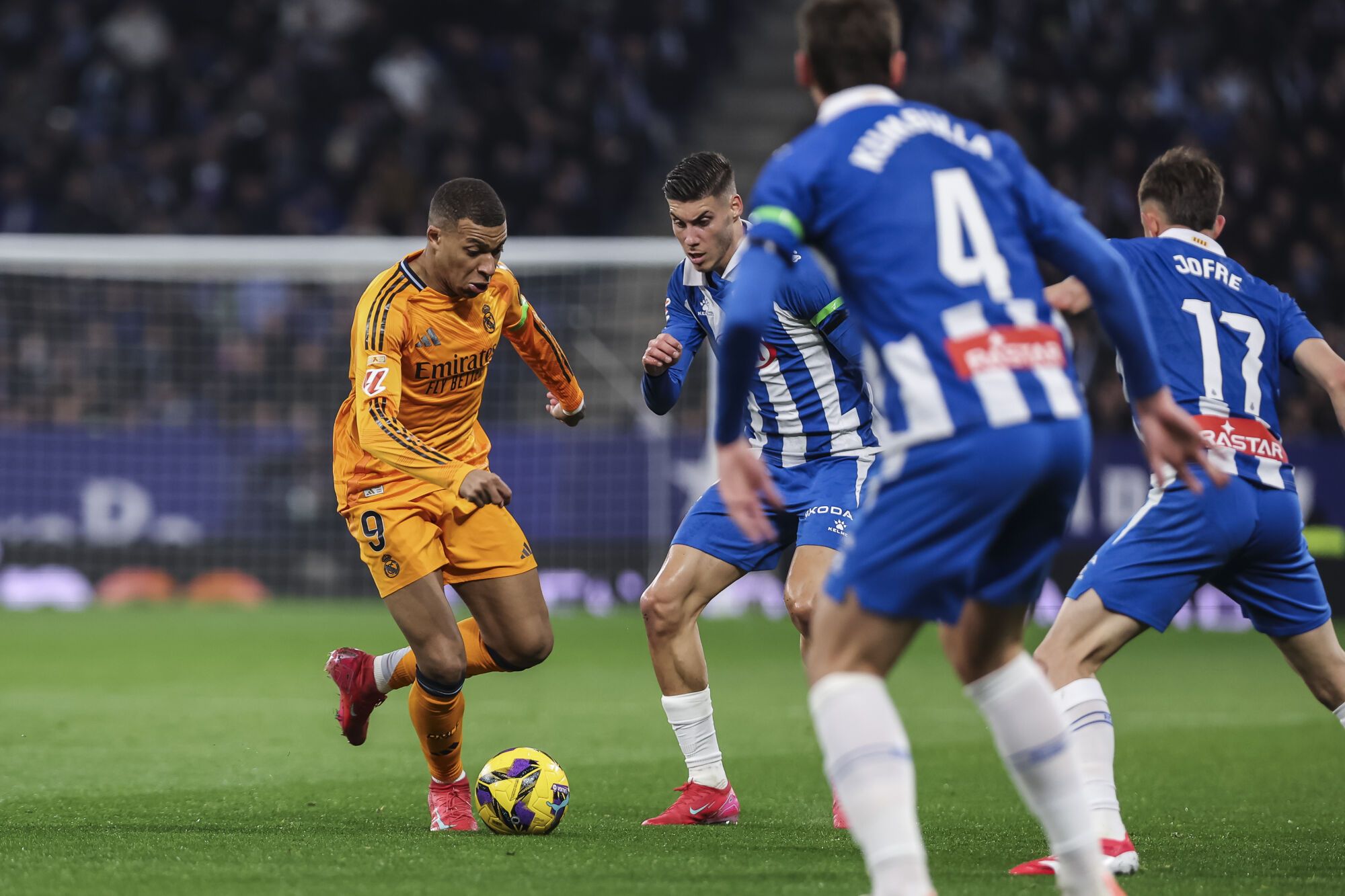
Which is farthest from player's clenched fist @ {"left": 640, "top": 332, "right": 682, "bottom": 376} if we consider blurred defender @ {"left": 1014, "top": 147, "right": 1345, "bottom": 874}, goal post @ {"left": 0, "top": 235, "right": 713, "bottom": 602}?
goal post @ {"left": 0, "top": 235, "right": 713, "bottom": 602}

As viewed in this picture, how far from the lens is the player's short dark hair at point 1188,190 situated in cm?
513

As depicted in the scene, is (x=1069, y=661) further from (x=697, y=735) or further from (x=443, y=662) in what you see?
(x=443, y=662)

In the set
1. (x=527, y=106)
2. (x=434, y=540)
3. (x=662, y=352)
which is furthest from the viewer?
(x=527, y=106)

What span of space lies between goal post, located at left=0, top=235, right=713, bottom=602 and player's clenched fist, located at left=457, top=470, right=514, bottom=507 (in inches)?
392

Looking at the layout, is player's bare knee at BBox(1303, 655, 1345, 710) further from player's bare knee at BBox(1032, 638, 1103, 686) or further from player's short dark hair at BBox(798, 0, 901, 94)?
player's short dark hair at BBox(798, 0, 901, 94)

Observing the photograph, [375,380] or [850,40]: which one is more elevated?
[850,40]

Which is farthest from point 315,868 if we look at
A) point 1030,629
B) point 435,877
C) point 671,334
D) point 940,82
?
point 940,82

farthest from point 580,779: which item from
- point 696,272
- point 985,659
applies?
point 985,659

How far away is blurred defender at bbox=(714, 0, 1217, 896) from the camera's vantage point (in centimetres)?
349

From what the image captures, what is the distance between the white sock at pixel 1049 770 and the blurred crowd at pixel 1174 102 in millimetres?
13694

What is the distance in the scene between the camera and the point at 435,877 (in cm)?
459

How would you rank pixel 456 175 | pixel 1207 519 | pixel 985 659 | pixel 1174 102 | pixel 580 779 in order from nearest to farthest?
pixel 985 659 < pixel 1207 519 < pixel 580 779 < pixel 456 175 < pixel 1174 102

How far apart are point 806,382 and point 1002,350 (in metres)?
2.64

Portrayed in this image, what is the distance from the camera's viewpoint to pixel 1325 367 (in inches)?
197
